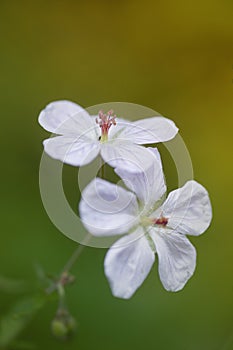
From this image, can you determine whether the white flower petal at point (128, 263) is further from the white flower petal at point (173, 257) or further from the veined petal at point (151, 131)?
the veined petal at point (151, 131)

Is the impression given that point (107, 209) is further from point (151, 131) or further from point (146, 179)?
point (151, 131)

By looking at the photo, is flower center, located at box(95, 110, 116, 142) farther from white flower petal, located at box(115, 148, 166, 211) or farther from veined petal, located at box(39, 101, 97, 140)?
white flower petal, located at box(115, 148, 166, 211)

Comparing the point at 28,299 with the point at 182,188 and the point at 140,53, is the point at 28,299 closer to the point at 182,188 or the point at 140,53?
the point at 182,188

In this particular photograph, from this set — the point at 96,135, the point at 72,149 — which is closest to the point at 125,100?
the point at 96,135

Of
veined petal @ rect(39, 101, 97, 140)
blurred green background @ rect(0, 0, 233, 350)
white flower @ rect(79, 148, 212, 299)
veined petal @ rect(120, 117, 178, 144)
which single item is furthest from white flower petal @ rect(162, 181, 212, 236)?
blurred green background @ rect(0, 0, 233, 350)

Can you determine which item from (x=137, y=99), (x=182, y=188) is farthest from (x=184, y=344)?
(x=137, y=99)

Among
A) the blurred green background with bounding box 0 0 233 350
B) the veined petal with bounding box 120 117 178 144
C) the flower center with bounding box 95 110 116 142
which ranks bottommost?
the blurred green background with bounding box 0 0 233 350

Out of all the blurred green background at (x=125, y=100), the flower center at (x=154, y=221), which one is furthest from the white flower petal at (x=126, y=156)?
the blurred green background at (x=125, y=100)
